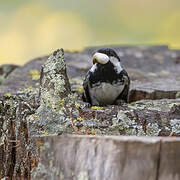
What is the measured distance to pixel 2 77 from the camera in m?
4.03

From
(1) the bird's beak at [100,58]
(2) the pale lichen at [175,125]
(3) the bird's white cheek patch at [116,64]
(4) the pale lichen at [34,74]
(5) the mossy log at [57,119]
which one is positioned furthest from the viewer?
(4) the pale lichen at [34,74]

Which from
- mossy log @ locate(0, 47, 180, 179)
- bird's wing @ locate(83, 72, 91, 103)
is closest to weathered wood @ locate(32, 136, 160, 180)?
mossy log @ locate(0, 47, 180, 179)

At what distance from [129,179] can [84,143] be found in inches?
9.0

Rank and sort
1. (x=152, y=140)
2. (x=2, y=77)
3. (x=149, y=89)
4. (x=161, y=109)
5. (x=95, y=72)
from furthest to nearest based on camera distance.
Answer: (x=2, y=77)
(x=149, y=89)
(x=95, y=72)
(x=161, y=109)
(x=152, y=140)

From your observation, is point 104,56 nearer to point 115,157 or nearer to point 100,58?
point 100,58

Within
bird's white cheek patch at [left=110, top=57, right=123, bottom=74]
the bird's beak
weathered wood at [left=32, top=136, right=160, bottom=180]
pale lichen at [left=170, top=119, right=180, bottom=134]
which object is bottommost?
pale lichen at [left=170, top=119, right=180, bottom=134]

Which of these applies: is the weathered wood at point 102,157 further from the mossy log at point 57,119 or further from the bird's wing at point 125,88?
the bird's wing at point 125,88

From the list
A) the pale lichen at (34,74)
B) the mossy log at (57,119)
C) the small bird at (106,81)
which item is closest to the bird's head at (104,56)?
the small bird at (106,81)

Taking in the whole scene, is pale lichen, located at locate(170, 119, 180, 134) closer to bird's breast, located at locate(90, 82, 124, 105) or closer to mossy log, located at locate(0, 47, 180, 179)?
mossy log, located at locate(0, 47, 180, 179)

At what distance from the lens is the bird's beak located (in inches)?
112

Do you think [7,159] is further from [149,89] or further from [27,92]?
[149,89]

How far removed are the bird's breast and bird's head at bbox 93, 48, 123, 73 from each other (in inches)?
5.0

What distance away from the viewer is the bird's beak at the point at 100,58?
112 inches

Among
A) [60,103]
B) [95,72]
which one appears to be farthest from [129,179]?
[95,72]
